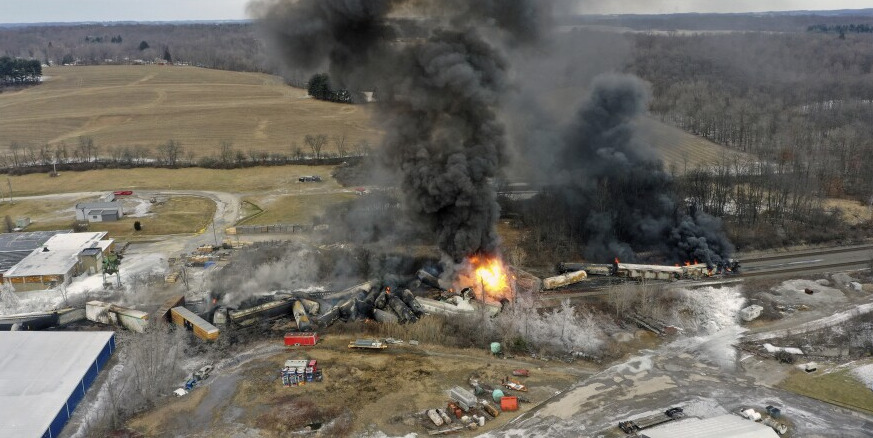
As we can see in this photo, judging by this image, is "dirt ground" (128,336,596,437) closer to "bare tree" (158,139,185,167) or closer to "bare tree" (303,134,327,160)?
"bare tree" (303,134,327,160)

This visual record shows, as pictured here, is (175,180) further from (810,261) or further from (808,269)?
(810,261)

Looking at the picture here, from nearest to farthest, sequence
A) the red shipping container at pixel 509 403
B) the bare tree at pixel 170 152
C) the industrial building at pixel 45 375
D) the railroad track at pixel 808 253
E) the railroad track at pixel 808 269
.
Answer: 1. the industrial building at pixel 45 375
2. the red shipping container at pixel 509 403
3. the railroad track at pixel 808 269
4. the railroad track at pixel 808 253
5. the bare tree at pixel 170 152

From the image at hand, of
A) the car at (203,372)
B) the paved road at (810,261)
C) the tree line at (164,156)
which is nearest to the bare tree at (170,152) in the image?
the tree line at (164,156)

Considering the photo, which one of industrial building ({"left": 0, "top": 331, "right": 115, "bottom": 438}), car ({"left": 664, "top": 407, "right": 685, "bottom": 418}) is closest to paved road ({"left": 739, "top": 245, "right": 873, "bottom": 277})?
car ({"left": 664, "top": 407, "right": 685, "bottom": 418})

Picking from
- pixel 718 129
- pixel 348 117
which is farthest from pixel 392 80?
pixel 718 129

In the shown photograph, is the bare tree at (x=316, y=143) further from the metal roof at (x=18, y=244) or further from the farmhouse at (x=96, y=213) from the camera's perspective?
the metal roof at (x=18, y=244)
